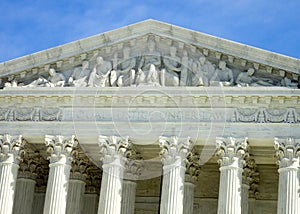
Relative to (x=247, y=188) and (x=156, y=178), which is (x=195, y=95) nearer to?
(x=247, y=188)

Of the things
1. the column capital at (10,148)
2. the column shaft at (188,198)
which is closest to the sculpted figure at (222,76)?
the column shaft at (188,198)

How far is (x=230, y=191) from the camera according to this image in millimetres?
33281

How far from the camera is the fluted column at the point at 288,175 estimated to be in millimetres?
32438

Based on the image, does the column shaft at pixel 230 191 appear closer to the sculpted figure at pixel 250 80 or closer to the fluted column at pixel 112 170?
the sculpted figure at pixel 250 80

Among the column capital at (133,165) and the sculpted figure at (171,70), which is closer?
the sculpted figure at (171,70)

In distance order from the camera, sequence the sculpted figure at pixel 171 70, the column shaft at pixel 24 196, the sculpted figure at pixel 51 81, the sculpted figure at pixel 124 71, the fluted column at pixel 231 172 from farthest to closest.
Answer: the column shaft at pixel 24 196, the sculpted figure at pixel 51 81, the sculpted figure at pixel 124 71, the sculpted figure at pixel 171 70, the fluted column at pixel 231 172

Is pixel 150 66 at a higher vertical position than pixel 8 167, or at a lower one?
higher

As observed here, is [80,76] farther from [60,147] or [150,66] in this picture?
[60,147]

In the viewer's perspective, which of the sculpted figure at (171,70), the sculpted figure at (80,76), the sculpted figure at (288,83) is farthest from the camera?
the sculpted figure at (80,76)

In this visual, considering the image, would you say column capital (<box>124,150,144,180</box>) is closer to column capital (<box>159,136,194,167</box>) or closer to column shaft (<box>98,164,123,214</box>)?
column shaft (<box>98,164,123,214</box>)

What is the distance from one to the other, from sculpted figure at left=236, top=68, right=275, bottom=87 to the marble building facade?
45mm

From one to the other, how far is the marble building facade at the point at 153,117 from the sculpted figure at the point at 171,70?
0.05 metres

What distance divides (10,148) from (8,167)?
3.01 feet

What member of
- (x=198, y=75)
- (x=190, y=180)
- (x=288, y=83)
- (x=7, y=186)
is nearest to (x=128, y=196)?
(x=190, y=180)
